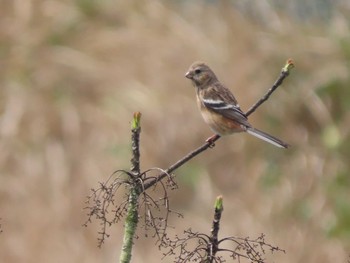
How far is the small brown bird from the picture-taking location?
12.7ft

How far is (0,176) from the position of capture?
320 inches

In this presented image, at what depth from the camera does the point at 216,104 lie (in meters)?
4.16

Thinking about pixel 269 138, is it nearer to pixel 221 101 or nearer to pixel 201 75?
pixel 201 75

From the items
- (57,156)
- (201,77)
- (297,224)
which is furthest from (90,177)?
(201,77)

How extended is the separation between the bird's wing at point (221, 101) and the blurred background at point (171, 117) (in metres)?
3.27

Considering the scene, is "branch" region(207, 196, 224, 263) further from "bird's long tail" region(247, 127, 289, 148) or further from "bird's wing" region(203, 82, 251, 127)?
"bird's wing" region(203, 82, 251, 127)

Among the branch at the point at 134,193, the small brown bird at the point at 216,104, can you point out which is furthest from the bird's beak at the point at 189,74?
the branch at the point at 134,193

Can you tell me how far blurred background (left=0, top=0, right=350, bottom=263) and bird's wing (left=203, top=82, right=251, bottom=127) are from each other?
3.27 metres

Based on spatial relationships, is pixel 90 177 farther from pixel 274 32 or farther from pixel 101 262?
pixel 274 32

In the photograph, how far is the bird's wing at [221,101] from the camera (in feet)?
13.2

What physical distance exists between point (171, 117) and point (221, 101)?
15.5 feet

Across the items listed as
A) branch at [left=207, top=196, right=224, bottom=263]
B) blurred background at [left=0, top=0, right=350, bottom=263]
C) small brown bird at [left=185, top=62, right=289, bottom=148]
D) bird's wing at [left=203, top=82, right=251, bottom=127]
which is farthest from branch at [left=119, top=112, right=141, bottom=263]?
blurred background at [left=0, top=0, right=350, bottom=263]

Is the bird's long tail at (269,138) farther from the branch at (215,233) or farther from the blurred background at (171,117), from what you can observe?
the blurred background at (171,117)

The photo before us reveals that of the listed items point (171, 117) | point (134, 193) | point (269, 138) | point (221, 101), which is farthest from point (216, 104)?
point (171, 117)
